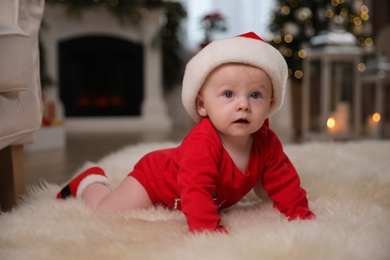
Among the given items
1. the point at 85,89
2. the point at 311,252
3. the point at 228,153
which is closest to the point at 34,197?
the point at 228,153

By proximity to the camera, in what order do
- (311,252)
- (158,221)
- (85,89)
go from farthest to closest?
(85,89), (158,221), (311,252)

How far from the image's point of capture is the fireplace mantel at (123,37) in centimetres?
496

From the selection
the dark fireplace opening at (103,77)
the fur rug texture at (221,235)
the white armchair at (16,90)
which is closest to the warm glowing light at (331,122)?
the fur rug texture at (221,235)

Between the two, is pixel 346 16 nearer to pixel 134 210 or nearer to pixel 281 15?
pixel 281 15

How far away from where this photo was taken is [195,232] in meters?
0.91

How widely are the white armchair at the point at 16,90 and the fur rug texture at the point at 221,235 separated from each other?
8cm

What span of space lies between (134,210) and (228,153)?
25 centimetres

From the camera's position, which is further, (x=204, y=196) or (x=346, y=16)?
(x=346, y=16)

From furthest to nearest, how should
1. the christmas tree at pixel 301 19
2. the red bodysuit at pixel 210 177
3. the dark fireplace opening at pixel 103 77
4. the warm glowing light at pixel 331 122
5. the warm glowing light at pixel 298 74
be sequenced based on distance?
1. the dark fireplace opening at pixel 103 77
2. the christmas tree at pixel 301 19
3. the warm glowing light at pixel 298 74
4. the warm glowing light at pixel 331 122
5. the red bodysuit at pixel 210 177

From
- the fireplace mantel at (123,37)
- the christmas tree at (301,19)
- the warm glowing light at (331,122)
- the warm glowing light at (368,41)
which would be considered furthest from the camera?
the fireplace mantel at (123,37)

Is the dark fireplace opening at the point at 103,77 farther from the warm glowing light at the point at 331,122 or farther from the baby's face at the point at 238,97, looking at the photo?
the baby's face at the point at 238,97

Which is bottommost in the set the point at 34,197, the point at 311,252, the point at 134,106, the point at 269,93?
the point at 134,106

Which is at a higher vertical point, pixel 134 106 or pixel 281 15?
pixel 281 15

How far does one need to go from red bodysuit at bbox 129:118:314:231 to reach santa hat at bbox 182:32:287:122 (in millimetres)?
95
